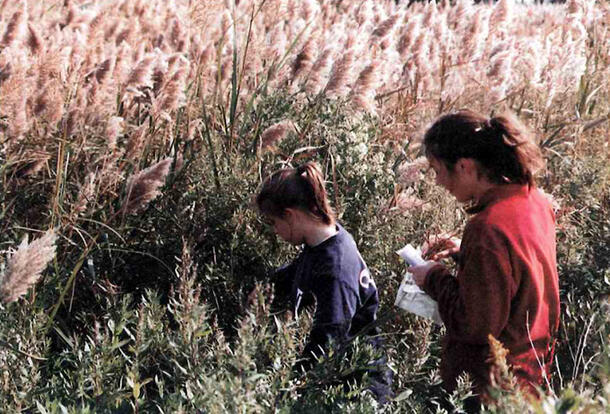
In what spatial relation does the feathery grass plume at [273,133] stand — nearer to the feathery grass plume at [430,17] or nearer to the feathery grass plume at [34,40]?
the feathery grass plume at [34,40]

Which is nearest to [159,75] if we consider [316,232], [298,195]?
[298,195]

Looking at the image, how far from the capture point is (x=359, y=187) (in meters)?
4.24

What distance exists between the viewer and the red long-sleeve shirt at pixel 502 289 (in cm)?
290

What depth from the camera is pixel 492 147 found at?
3.15 meters

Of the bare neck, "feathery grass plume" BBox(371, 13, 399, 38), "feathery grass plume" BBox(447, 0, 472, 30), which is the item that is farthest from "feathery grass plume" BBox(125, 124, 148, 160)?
"feathery grass plume" BBox(447, 0, 472, 30)

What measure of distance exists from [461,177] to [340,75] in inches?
48.7

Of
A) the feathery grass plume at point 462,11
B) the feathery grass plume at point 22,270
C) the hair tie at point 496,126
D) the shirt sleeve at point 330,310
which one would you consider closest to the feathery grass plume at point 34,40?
the shirt sleeve at point 330,310

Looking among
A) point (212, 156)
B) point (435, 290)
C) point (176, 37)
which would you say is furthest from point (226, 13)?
point (435, 290)

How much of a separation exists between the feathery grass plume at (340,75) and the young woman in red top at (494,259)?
1.04 metres

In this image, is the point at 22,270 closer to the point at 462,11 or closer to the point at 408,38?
the point at 408,38

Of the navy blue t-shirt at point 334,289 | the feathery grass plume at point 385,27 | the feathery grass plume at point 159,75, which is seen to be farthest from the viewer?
the feathery grass plume at point 385,27

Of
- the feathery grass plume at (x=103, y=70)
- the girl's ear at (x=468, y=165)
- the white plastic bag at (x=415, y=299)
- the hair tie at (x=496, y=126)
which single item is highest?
the hair tie at (x=496, y=126)

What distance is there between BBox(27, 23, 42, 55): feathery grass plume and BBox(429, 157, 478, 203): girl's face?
2180mm

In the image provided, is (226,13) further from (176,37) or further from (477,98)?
(477,98)
